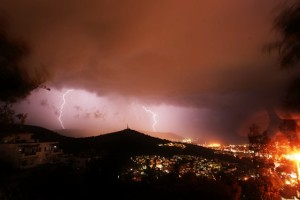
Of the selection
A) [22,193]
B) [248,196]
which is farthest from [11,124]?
[248,196]

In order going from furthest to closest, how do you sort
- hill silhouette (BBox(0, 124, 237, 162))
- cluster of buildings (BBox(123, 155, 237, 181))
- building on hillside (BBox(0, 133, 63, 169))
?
hill silhouette (BBox(0, 124, 237, 162)) < building on hillside (BBox(0, 133, 63, 169)) < cluster of buildings (BBox(123, 155, 237, 181))

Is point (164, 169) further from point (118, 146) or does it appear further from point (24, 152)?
point (118, 146)

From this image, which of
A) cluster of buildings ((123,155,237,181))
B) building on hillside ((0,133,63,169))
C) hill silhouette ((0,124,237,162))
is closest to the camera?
cluster of buildings ((123,155,237,181))

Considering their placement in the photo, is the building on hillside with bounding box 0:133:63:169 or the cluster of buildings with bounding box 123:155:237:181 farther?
the building on hillside with bounding box 0:133:63:169

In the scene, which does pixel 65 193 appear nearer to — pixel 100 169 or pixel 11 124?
pixel 100 169

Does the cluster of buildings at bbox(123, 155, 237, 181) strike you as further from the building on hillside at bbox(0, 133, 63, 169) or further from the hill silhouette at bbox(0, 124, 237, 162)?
the building on hillside at bbox(0, 133, 63, 169)

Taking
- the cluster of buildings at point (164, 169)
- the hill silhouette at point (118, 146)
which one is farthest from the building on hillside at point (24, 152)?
the cluster of buildings at point (164, 169)

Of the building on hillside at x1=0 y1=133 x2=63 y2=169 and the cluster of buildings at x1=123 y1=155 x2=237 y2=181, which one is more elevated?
the building on hillside at x1=0 y1=133 x2=63 y2=169

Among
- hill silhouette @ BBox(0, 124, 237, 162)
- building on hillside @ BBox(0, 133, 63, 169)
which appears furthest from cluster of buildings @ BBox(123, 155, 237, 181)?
building on hillside @ BBox(0, 133, 63, 169)
